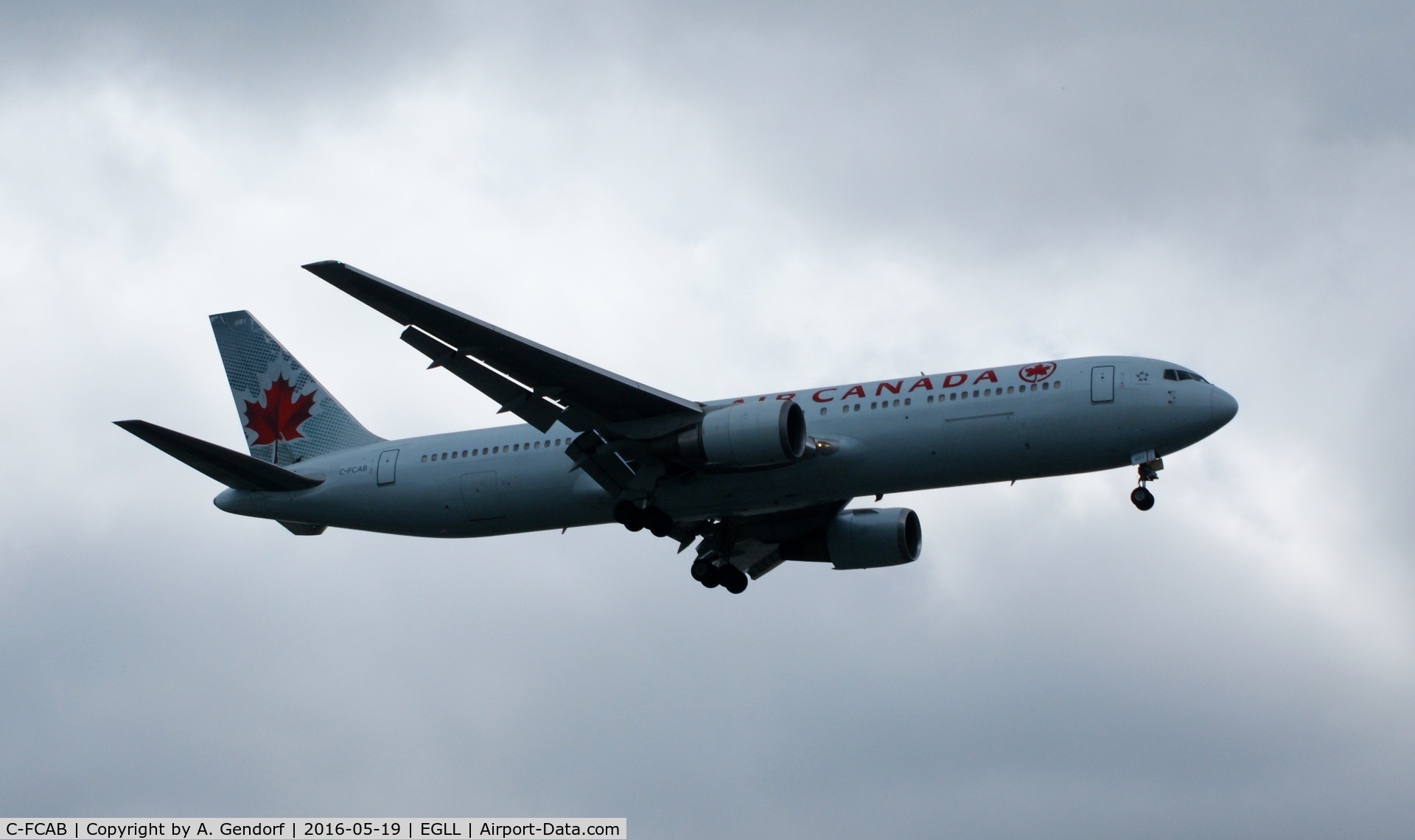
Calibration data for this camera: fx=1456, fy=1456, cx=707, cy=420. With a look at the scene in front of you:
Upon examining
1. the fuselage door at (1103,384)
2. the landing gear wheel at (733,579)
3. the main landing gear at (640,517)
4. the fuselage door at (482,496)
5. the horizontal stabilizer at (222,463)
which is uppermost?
the fuselage door at (1103,384)

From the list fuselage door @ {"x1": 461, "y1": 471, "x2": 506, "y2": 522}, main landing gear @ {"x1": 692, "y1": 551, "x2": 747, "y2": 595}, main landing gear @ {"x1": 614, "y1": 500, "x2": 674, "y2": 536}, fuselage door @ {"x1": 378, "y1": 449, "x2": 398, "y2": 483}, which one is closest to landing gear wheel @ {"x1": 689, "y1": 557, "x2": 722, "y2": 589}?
main landing gear @ {"x1": 692, "y1": 551, "x2": 747, "y2": 595}

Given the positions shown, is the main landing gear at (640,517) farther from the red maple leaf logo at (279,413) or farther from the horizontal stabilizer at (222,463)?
the red maple leaf logo at (279,413)

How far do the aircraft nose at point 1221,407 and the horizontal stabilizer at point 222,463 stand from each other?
868 inches

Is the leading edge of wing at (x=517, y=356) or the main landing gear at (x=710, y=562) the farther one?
the main landing gear at (x=710, y=562)

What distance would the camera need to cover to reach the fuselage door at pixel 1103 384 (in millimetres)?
31281

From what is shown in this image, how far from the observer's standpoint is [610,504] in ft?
115

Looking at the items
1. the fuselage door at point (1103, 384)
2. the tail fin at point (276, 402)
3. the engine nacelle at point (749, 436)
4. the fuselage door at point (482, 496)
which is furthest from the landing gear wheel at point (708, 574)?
the fuselage door at point (1103, 384)

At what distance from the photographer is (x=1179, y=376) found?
31.7 metres

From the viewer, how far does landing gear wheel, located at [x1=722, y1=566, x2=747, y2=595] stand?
130ft

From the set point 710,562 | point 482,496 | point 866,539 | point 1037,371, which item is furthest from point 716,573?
point 1037,371

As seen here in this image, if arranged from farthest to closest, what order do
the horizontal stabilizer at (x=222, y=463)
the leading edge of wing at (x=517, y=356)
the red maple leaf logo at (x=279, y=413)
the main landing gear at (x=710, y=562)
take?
1. the red maple leaf logo at (x=279, y=413)
2. the main landing gear at (x=710, y=562)
3. the horizontal stabilizer at (x=222, y=463)
4. the leading edge of wing at (x=517, y=356)

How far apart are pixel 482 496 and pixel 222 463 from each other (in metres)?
6.62

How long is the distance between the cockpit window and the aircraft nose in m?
0.48

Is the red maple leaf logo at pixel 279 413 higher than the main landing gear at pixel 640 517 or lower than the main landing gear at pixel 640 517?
higher
